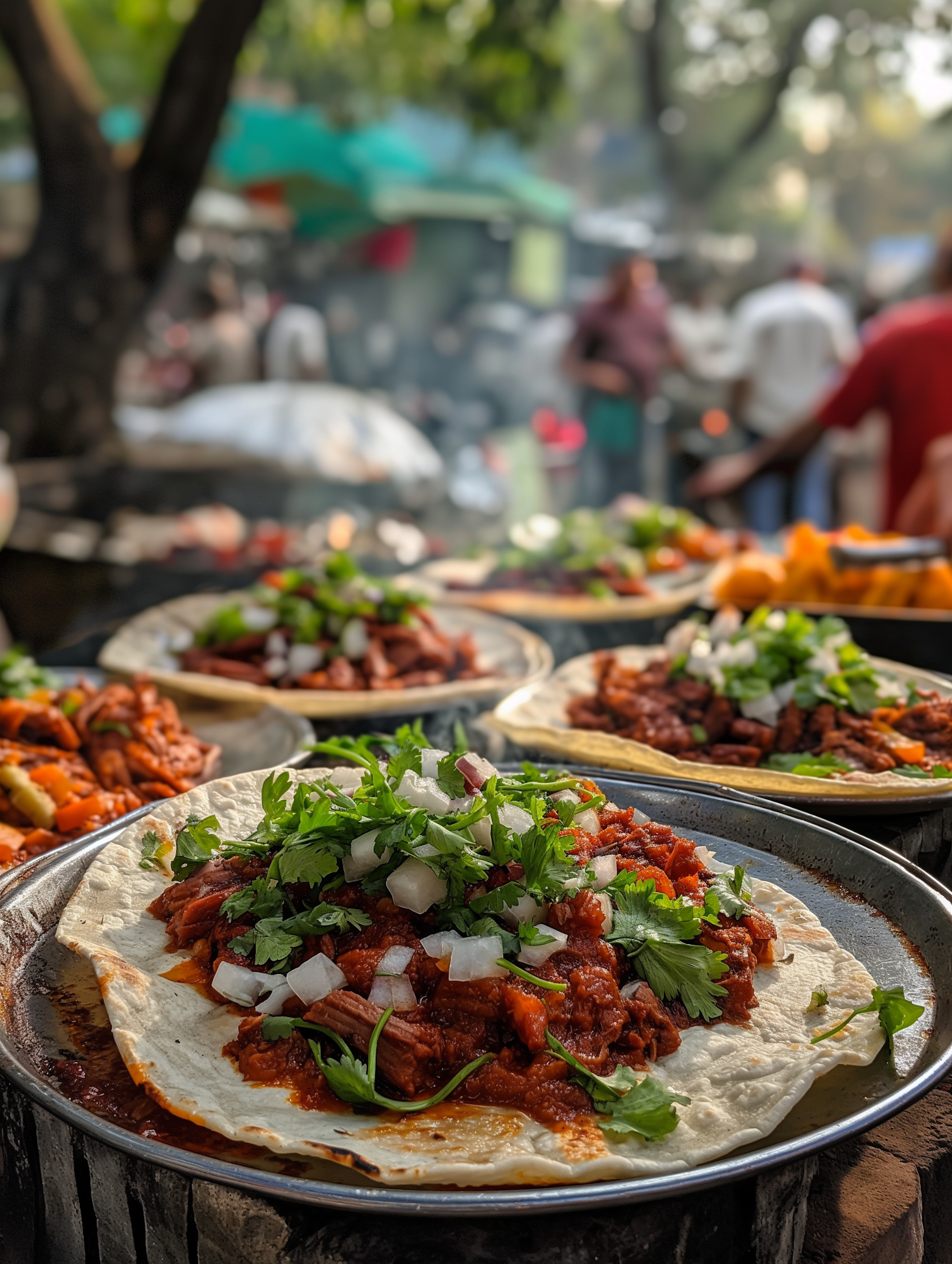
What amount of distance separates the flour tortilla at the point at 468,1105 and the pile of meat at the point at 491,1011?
0.03m

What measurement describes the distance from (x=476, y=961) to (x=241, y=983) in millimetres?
345

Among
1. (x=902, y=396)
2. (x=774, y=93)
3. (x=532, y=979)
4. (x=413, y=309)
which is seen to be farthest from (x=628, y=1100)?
(x=413, y=309)

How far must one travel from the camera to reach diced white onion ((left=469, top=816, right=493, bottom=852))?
5.37ft

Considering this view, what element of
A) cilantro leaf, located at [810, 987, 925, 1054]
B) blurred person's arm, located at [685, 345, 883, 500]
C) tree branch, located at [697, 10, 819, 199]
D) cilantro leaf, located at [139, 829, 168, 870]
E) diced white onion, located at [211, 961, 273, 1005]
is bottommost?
cilantro leaf, located at [810, 987, 925, 1054]

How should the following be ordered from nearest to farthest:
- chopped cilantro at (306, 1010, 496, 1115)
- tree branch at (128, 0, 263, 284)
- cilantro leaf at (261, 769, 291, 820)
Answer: chopped cilantro at (306, 1010, 496, 1115), cilantro leaf at (261, 769, 291, 820), tree branch at (128, 0, 263, 284)

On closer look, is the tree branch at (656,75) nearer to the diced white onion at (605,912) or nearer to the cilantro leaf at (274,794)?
the cilantro leaf at (274,794)

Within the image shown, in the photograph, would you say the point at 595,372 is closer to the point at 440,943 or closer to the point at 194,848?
the point at 194,848

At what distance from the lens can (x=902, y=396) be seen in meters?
5.64

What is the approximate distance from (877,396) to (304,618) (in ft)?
12.1

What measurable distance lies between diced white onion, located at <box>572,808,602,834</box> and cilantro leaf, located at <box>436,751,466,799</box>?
204 mm

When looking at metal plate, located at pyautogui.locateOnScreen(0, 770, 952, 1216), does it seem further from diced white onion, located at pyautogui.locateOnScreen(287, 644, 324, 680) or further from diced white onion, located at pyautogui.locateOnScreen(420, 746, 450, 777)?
diced white onion, located at pyautogui.locateOnScreen(287, 644, 324, 680)

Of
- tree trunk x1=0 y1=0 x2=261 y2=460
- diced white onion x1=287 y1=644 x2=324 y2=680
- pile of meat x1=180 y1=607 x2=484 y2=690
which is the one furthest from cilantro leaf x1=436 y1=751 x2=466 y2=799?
tree trunk x1=0 y1=0 x2=261 y2=460

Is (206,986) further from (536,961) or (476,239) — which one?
(476,239)

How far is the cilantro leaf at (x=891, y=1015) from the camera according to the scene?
58.4 inches
